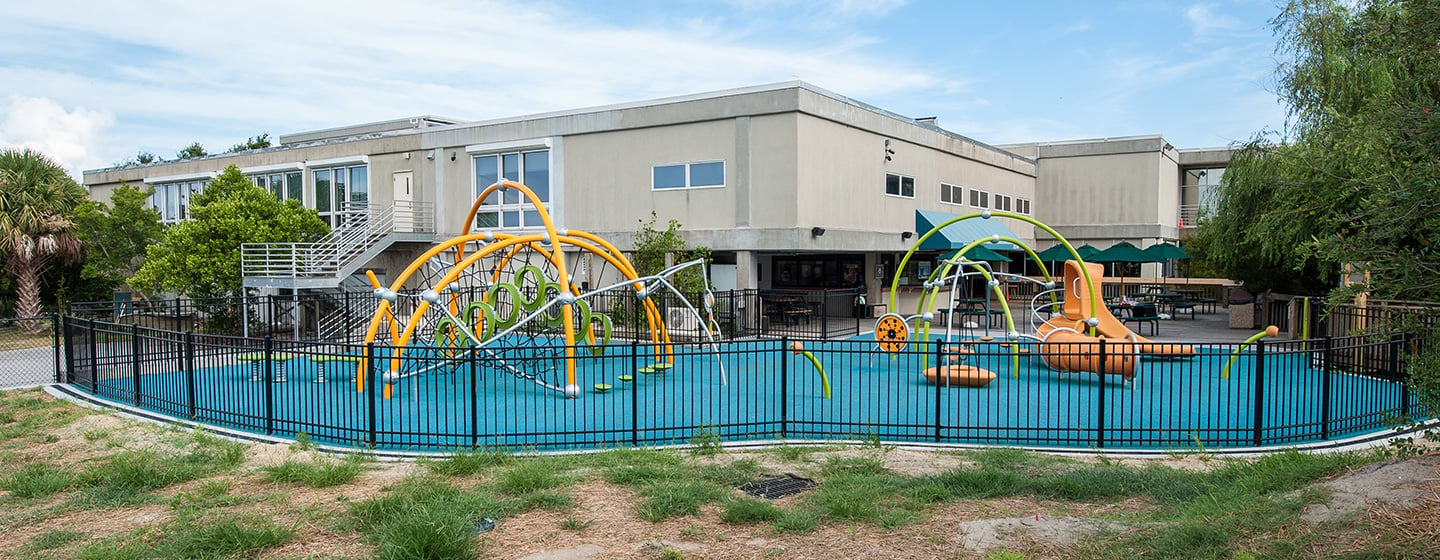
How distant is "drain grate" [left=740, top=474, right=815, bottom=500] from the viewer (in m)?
7.96

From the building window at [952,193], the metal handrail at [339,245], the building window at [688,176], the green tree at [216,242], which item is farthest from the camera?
the building window at [952,193]

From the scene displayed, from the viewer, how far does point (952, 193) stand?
32.2 m

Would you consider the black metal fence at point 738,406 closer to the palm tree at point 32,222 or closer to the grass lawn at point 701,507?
the grass lawn at point 701,507

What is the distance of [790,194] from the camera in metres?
23.5

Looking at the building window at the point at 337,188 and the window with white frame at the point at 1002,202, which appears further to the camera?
the window with white frame at the point at 1002,202

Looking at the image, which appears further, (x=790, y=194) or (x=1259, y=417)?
(x=790, y=194)

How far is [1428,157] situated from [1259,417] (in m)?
5.13

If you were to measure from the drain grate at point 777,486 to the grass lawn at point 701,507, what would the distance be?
5.8 inches

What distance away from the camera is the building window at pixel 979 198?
34.0m

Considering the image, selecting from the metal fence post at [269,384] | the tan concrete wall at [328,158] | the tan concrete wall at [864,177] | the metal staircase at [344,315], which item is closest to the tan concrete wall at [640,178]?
the tan concrete wall at [864,177]

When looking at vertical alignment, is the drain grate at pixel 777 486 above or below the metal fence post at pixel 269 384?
below

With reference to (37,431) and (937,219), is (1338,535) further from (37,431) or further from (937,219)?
(937,219)

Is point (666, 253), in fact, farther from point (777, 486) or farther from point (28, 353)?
point (777, 486)

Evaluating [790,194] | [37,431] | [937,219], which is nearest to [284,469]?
[37,431]
